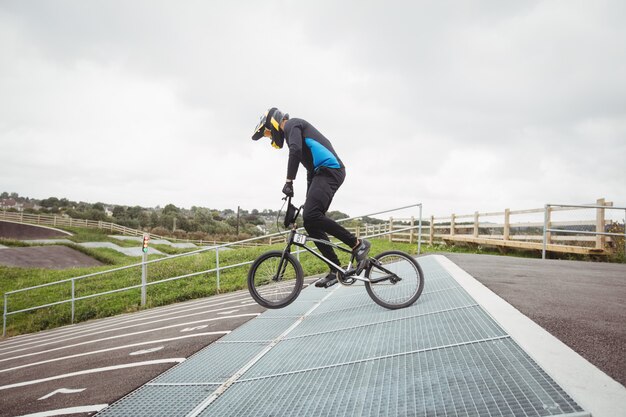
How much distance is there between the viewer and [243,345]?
368cm

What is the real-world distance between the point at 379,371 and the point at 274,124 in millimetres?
2891

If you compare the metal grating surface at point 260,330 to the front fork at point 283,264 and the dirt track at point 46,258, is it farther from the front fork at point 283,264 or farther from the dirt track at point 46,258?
the dirt track at point 46,258

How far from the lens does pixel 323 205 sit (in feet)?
13.1

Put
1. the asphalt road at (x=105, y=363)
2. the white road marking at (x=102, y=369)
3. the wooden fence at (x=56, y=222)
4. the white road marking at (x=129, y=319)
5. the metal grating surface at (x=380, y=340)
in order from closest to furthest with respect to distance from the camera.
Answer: the metal grating surface at (x=380, y=340) < the asphalt road at (x=105, y=363) < the white road marking at (x=102, y=369) < the white road marking at (x=129, y=319) < the wooden fence at (x=56, y=222)

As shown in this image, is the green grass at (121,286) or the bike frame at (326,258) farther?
the green grass at (121,286)

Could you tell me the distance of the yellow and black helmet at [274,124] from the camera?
13.7 feet

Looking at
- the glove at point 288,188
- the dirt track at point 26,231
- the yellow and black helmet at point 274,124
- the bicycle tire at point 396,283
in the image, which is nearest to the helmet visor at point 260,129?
the yellow and black helmet at point 274,124

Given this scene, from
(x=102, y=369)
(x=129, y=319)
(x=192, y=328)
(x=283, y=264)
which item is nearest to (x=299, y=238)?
(x=283, y=264)

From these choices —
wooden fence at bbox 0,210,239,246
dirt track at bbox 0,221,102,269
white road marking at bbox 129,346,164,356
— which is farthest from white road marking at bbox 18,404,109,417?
wooden fence at bbox 0,210,239,246

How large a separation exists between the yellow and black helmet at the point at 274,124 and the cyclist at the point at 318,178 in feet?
0.04

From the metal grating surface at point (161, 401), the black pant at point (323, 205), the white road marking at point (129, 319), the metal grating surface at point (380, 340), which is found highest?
the black pant at point (323, 205)

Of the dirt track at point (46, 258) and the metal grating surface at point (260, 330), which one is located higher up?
the metal grating surface at point (260, 330)

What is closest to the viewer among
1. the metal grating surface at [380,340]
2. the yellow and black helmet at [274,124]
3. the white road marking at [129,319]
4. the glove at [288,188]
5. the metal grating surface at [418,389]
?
the metal grating surface at [418,389]

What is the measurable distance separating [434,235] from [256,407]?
56.9 ft
